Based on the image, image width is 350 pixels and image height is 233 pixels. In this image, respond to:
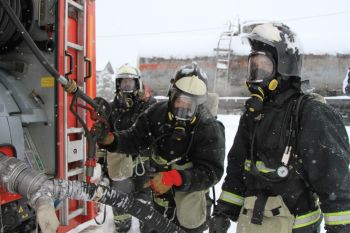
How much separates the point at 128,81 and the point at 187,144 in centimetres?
226

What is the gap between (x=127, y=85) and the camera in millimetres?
5020

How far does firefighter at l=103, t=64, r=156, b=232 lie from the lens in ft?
15.2

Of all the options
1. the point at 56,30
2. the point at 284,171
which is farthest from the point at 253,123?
the point at 56,30

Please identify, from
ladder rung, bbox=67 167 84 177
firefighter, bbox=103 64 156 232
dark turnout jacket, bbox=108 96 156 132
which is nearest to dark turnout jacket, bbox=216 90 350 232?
ladder rung, bbox=67 167 84 177

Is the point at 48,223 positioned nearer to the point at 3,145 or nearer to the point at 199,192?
the point at 3,145

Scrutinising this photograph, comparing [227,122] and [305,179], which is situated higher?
[305,179]

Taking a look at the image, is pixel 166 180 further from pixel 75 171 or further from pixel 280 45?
pixel 280 45

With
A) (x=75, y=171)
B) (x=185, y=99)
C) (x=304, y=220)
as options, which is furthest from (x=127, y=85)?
(x=304, y=220)

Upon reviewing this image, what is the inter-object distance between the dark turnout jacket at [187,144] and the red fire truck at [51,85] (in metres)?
0.44

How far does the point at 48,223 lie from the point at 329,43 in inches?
746

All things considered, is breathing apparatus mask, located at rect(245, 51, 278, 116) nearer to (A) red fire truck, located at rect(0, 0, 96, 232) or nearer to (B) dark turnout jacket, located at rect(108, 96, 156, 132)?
(A) red fire truck, located at rect(0, 0, 96, 232)

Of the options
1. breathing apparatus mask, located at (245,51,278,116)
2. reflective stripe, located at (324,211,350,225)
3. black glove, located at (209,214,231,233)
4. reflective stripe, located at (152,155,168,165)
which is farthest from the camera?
reflective stripe, located at (152,155,168,165)

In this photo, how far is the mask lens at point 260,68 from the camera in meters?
2.31

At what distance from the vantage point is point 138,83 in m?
5.09
